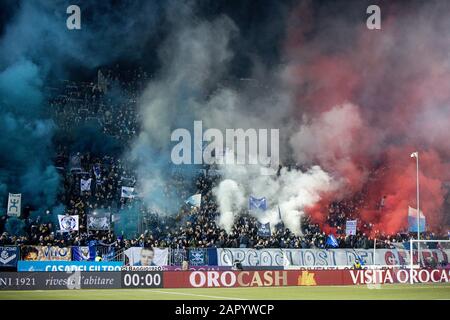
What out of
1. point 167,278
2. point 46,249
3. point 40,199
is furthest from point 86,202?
point 167,278

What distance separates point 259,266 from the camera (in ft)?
151

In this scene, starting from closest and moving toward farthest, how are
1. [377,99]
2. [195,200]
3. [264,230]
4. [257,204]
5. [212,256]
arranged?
1. [212,256]
2. [264,230]
3. [257,204]
4. [195,200]
5. [377,99]

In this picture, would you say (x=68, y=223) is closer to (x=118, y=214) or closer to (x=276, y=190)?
(x=118, y=214)

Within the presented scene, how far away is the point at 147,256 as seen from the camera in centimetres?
4322

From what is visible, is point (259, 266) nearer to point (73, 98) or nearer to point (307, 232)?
point (307, 232)

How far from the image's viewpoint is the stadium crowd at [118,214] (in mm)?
43938

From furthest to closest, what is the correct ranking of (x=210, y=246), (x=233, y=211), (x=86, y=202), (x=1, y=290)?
1. (x=233, y=211)
2. (x=86, y=202)
3. (x=210, y=246)
4. (x=1, y=290)

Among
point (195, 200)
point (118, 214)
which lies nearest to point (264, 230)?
point (195, 200)

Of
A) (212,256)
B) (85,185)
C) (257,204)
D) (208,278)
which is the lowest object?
(208,278)

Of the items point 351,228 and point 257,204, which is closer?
point 257,204

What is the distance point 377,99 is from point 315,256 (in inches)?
902

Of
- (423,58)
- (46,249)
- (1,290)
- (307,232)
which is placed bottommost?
(1,290)

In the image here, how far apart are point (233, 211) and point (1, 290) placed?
19.5 m

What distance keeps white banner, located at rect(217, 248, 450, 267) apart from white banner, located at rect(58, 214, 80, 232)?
892 centimetres
